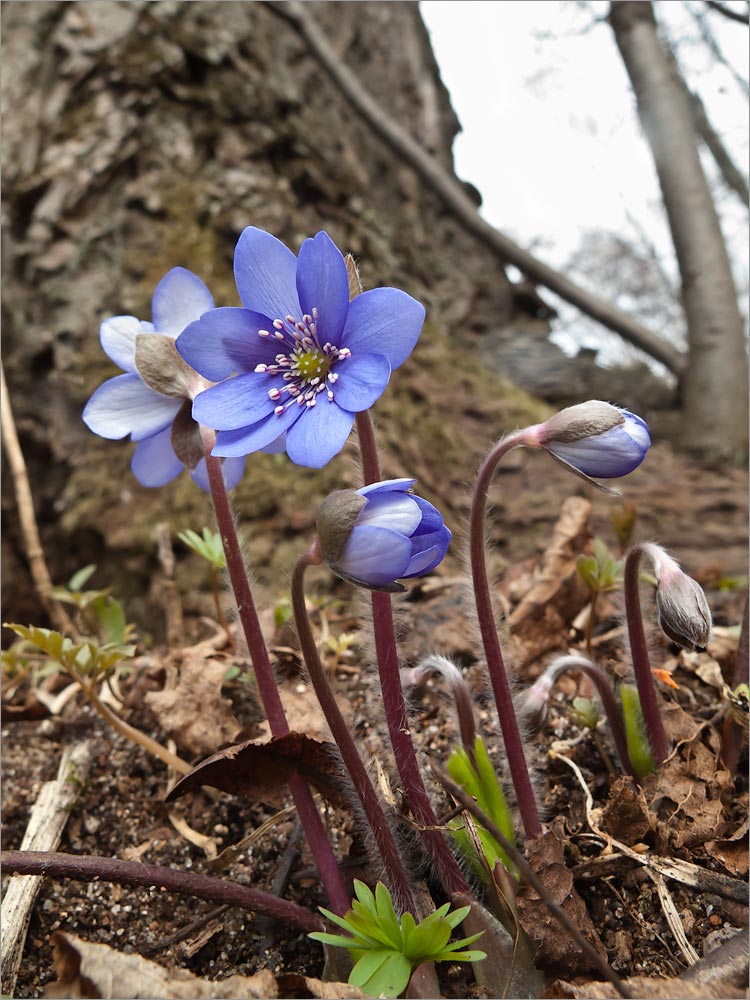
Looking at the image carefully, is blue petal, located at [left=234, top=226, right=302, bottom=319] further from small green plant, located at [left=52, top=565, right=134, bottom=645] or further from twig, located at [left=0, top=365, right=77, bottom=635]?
twig, located at [left=0, top=365, right=77, bottom=635]

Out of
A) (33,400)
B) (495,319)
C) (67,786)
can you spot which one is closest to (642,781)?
(67,786)

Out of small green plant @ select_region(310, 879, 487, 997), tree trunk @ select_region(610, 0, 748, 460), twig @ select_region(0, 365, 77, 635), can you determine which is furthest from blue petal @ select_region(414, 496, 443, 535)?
tree trunk @ select_region(610, 0, 748, 460)

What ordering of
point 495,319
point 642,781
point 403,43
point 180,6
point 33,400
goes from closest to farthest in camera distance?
point 642,781 < point 33,400 < point 180,6 < point 495,319 < point 403,43

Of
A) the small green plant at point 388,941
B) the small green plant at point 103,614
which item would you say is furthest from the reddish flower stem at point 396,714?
the small green plant at point 103,614

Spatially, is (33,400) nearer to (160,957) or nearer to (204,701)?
(204,701)

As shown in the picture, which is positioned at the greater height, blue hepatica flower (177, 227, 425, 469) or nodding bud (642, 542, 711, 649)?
blue hepatica flower (177, 227, 425, 469)

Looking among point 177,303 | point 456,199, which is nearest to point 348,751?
point 177,303

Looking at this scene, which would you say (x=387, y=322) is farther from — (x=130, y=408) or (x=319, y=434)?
(x=130, y=408)
